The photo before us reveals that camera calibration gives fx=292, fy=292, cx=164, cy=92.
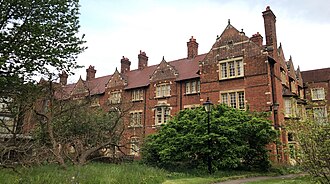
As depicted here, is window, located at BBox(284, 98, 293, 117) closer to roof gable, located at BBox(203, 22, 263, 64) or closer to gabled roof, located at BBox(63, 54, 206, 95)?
roof gable, located at BBox(203, 22, 263, 64)

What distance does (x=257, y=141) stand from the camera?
21.1 metres

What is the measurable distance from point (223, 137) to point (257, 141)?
3882 mm

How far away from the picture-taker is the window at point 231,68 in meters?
27.0

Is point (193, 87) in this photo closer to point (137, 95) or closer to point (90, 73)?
point (137, 95)

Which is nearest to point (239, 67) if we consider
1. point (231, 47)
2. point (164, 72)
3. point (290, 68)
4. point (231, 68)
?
point (231, 68)

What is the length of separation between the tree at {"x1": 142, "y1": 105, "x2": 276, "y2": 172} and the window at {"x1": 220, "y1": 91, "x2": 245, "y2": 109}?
3.85 meters

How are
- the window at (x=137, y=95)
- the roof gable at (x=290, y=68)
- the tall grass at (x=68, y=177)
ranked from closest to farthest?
the tall grass at (x=68, y=177) → the roof gable at (x=290, y=68) → the window at (x=137, y=95)

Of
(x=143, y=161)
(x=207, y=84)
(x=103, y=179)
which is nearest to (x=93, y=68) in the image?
(x=207, y=84)

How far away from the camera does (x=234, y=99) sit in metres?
26.8

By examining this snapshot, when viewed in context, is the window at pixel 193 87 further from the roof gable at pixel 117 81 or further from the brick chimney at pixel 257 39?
the roof gable at pixel 117 81

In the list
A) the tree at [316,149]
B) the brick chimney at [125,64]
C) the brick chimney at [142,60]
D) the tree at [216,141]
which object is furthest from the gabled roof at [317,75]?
the tree at [316,149]

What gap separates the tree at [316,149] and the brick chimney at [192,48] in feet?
90.3

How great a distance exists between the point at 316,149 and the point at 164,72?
2617cm

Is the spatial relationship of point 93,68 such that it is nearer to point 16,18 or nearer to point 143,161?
point 143,161
